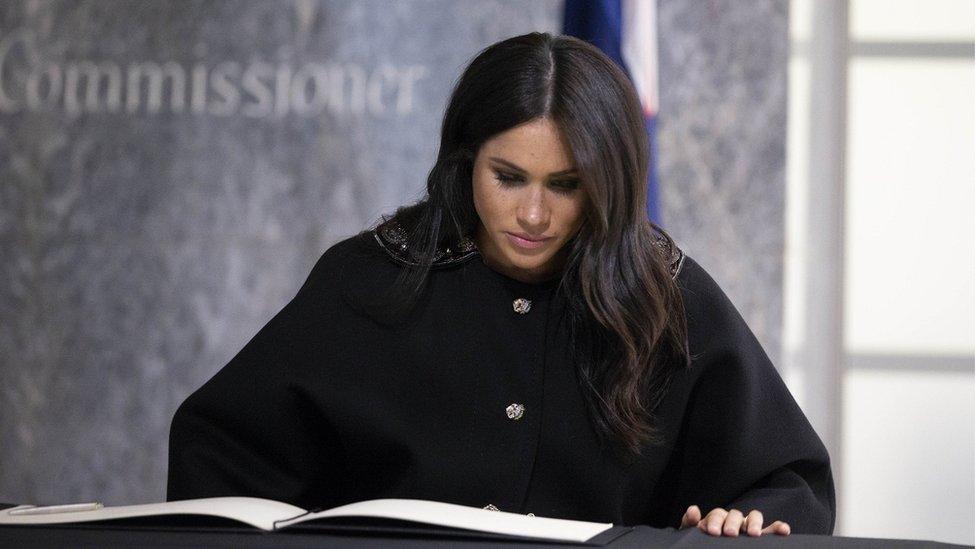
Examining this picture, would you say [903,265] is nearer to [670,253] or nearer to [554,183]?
[670,253]

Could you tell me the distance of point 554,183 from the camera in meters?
1.98

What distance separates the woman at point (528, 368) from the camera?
1979 millimetres

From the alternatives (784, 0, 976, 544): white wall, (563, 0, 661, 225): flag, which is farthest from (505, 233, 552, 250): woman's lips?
(784, 0, 976, 544): white wall

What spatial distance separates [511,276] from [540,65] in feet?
1.29

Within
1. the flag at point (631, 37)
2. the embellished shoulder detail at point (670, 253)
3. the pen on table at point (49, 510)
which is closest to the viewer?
the pen on table at point (49, 510)

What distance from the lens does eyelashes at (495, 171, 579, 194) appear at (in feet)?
6.51

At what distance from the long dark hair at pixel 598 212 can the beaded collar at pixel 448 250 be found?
0.03m

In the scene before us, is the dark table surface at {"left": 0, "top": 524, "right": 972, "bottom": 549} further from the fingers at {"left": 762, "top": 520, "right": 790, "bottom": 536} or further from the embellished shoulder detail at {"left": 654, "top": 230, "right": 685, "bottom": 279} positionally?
the embellished shoulder detail at {"left": 654, "top": 230, "right": 685, "bottom": 279}

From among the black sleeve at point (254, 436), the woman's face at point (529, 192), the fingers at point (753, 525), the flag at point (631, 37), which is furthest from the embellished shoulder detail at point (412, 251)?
the flag at point (631, 37)

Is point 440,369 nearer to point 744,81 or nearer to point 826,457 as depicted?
point 826,457

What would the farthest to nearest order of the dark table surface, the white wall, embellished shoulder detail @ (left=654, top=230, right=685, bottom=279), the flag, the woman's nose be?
1. the white wall
2. the flag
3. embellished shoulder detail @ (left=654, top=230, right=685, bottom=279)
4. the woman's nose
5. the dark table surface

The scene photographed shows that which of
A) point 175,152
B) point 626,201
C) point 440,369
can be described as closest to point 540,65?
point 626,201

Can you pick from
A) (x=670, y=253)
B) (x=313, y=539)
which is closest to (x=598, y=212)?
(x=670, y=253)

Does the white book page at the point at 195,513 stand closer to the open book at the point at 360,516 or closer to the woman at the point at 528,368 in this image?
the open book at the point at 360,516
